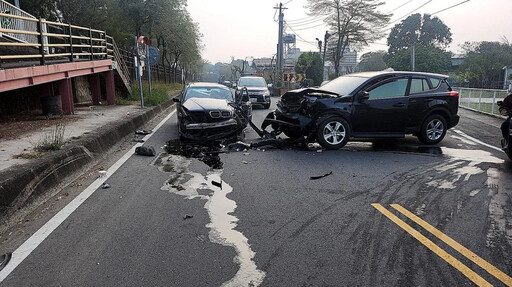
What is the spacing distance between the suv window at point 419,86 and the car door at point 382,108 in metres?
0.18

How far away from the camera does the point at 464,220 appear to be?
464cm

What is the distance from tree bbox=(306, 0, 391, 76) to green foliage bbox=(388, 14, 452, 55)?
110 ft

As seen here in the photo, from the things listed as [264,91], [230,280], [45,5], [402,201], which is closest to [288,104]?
[402,201]

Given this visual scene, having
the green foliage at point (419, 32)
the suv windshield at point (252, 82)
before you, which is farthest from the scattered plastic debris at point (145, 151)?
the green foliage at point (419, 32)

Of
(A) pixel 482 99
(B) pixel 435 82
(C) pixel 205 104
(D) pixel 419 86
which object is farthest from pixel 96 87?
(A) pixel 482 99

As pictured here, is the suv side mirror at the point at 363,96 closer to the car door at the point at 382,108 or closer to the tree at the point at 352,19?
the car door at the point at 382,108

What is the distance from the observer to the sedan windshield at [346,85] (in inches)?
363

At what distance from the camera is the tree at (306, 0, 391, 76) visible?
4388cm

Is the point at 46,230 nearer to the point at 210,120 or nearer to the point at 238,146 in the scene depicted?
the point at 238,146

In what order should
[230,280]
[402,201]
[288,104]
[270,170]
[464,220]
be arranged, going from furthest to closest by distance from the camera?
[288,104] < [270,170] < [402,201] < [464,220] < [230,280]

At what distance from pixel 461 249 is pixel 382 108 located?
5.57m

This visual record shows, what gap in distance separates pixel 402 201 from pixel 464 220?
A: 826mm

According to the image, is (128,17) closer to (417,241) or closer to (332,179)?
(332,179)

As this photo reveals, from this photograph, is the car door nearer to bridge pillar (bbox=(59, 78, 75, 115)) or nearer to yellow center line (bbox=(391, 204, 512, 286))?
yellow center line (bbox=(391, 204, 512, 286))
